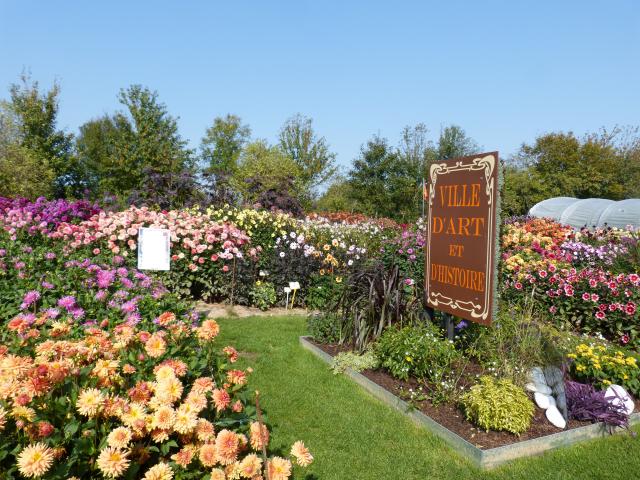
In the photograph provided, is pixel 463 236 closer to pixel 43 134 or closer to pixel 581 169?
pixel 43 134

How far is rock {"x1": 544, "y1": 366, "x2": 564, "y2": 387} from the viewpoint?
153 inches

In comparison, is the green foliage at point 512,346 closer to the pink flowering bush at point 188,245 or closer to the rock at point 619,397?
Answer: the rock at point 619,397

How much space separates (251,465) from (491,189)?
323 cm

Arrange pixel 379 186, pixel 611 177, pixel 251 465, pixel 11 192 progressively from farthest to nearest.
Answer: pixel 611 177, pixel 379 186, pixel 11 192, pixel 251 465

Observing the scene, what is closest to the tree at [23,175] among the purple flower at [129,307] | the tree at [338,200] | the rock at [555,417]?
the tree at [338,200]

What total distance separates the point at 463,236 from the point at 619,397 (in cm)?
179

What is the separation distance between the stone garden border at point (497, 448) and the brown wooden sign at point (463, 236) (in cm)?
99

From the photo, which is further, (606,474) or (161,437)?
(606,474)

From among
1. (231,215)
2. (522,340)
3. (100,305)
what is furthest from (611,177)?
(100,305)

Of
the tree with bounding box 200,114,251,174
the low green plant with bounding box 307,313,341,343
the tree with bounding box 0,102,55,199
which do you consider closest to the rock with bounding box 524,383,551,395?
the low green plant with bounding box 307,313,341,343

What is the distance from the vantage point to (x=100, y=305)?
3.60 m

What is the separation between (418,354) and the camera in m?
4.29

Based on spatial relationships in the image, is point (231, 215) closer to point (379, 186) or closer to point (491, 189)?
point (491, 189)

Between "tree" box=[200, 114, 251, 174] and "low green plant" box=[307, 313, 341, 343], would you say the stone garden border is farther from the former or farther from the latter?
"tree" box=[200, 114, 251, 174]
